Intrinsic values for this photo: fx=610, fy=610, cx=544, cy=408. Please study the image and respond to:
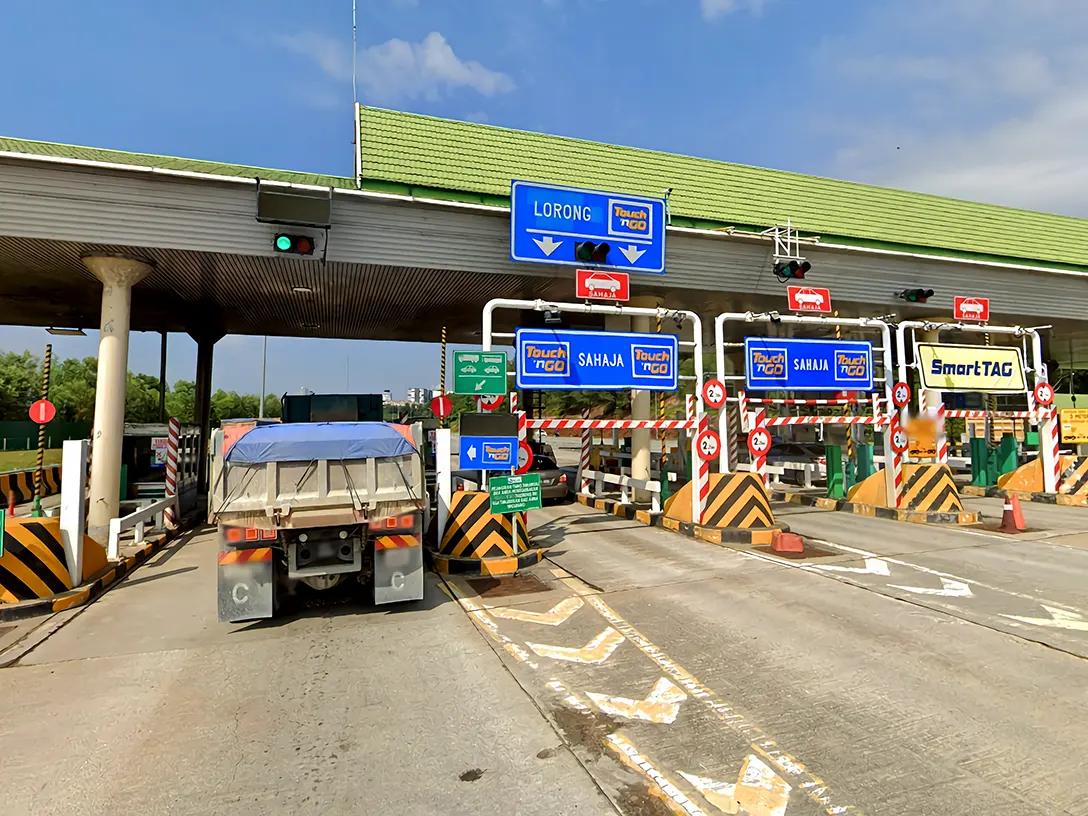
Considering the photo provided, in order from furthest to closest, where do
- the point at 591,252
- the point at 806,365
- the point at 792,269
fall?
the point at 792,269 → the point at 806,365 → the point at 591,252

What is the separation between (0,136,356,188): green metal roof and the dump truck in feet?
21.5

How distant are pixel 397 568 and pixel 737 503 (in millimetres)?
6464

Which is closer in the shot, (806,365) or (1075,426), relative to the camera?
(806,365)

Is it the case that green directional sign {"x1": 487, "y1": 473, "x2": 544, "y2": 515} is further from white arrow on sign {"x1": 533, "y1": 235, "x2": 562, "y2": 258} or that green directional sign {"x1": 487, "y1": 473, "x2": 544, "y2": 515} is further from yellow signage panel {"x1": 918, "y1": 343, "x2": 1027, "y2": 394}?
yellow signage panel {"x1": 918, "y1": 343, "x2": 1027, "y2": 394}

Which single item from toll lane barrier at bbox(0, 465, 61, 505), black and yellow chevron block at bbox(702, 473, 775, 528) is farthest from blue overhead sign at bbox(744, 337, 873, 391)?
toll lane barrier at bbox(0, 465, 61, 505)

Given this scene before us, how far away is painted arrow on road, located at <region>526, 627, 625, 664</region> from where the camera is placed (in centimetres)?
536

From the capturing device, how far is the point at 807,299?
42.6ft

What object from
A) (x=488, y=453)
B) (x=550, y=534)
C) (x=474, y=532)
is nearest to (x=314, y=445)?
(x=488, y=453)

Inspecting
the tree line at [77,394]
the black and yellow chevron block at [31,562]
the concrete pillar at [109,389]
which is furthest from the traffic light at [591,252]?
the tree line at [77,394]

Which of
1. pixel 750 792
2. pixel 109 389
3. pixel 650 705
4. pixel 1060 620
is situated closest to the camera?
pixel 750 792

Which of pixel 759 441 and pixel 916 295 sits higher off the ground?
pixel 916 295

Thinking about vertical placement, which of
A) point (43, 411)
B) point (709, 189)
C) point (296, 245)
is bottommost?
point (43, 411)

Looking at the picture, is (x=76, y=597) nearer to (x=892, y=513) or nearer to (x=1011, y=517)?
(x=892, y=513)

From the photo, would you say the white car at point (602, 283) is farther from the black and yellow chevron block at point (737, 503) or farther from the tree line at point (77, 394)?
the tree line at point (77, 394)
